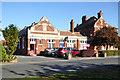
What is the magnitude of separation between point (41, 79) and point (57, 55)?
57.2ft

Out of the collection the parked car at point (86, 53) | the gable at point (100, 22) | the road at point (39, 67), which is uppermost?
the gable at point (100, 22)

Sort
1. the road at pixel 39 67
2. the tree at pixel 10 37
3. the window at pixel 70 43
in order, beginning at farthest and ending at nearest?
the window at pixel 70 43
the tree at pixel 10 37
the road at pixel 39 67

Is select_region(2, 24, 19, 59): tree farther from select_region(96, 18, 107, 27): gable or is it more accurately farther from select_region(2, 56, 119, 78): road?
select_region(96, 18, 107, 27): gable

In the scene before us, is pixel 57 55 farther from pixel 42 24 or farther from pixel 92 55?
pixel 42 24

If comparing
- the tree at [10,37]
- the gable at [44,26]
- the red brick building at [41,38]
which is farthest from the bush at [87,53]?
the tree at [10,37]

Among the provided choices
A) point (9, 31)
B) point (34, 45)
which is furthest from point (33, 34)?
point (9, 31)

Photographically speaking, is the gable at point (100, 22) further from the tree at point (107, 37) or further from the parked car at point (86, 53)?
the parked car at point (86, 53)

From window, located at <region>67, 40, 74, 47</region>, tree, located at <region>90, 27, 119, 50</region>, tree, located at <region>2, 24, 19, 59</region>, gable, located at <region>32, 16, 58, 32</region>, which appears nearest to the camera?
tree, located at <region>2, 24, 19, 59</region>

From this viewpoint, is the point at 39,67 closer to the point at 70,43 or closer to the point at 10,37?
the point at 10,37

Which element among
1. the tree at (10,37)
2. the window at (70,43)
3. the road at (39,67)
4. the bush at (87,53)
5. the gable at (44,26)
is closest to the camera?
the road at (39,67)

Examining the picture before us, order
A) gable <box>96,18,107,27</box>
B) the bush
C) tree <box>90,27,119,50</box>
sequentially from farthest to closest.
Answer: gable <box>96,18,107,27</box> < tree <box>90,27,119,50</box> < the bush

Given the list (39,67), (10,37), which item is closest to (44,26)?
(10,37)

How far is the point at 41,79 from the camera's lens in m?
7.52

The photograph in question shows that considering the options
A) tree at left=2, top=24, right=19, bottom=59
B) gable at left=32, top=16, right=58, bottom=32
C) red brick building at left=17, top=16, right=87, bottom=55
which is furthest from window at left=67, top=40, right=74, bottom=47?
tree at left=2, top=24, right=19, bottom=59
